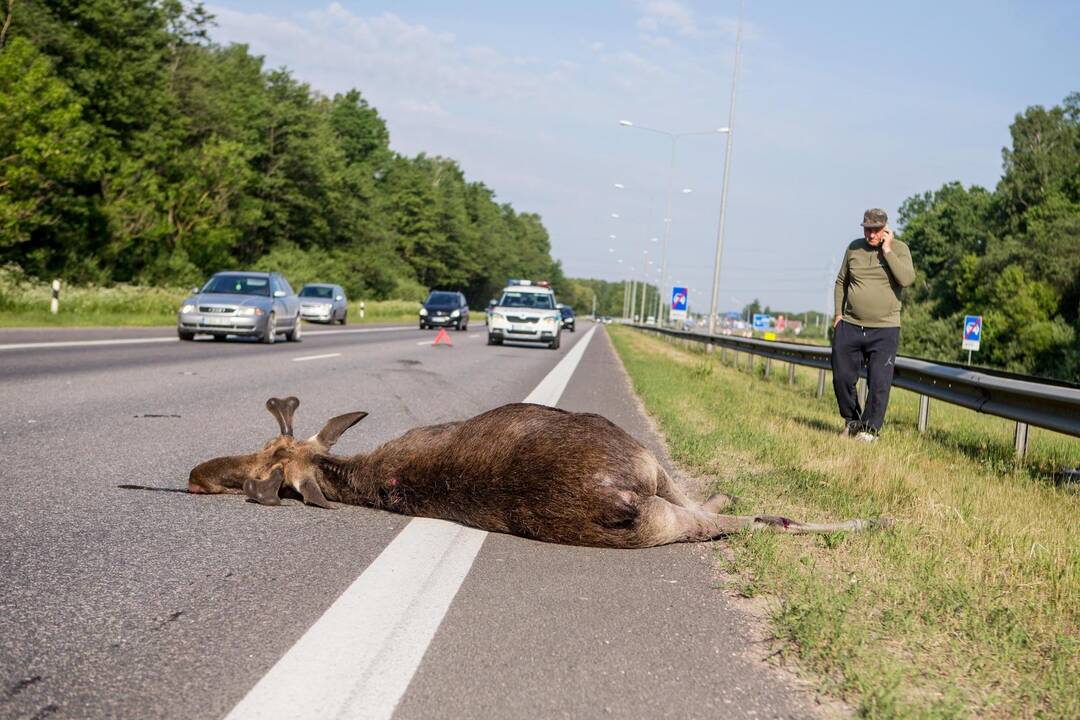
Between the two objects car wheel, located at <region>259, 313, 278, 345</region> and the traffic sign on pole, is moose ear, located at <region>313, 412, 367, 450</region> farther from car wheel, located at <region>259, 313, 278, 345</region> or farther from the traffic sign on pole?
the traffic sign on pole

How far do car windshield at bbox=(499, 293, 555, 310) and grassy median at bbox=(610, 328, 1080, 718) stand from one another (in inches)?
793

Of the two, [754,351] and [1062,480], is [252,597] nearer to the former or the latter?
[1062,480]

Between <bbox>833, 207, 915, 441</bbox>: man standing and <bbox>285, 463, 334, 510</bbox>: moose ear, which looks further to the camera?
<bbox>833, 207, 915, 441</bbox>: man standing

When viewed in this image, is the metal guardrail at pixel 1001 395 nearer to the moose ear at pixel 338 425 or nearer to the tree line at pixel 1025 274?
the moose ear at pixel 338 425

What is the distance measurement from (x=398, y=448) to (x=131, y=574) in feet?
4.80

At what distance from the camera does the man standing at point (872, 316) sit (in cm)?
839

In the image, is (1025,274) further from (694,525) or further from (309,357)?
(694,525)

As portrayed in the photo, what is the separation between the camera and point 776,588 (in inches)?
152

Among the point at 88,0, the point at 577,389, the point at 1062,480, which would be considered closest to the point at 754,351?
the point at 577,389

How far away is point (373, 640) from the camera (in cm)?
312

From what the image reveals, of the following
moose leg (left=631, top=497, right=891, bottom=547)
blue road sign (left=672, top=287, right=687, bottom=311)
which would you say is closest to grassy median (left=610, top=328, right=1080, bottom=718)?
moose leg (left=631, top=497, right=891, bottom=547)

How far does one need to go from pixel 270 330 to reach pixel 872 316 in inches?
645

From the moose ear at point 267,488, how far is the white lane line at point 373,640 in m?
0.76

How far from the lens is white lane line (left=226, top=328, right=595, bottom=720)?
101 inches
